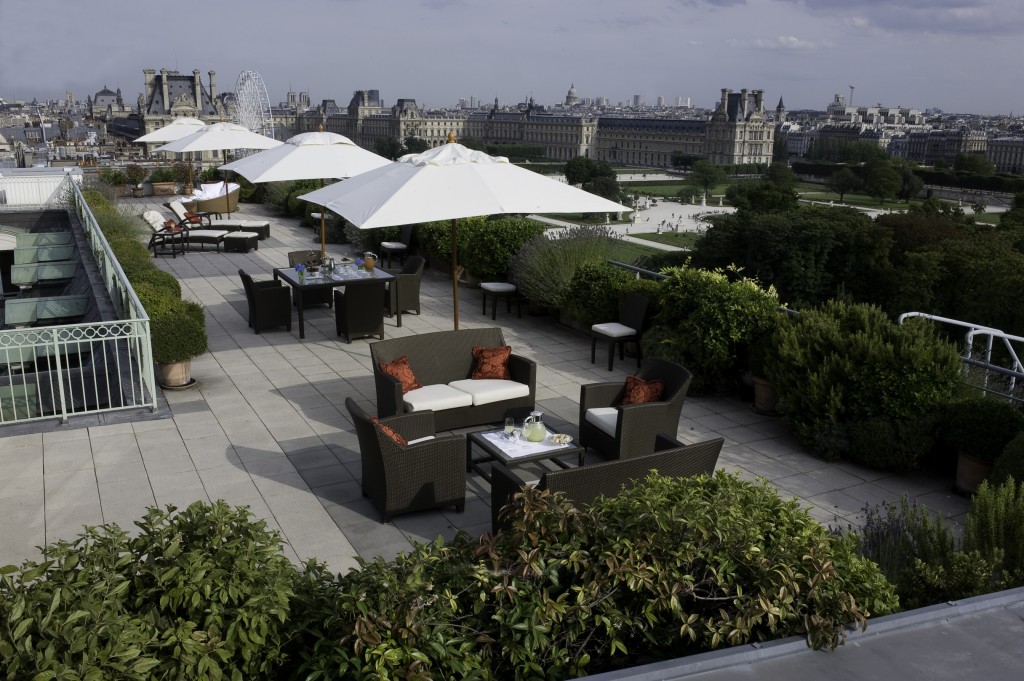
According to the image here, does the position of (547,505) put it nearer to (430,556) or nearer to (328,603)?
(430,556)

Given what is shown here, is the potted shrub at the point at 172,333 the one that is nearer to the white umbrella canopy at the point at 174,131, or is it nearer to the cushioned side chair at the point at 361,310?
the cushioned side chair at the point at 361,310

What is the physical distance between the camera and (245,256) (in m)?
15.6

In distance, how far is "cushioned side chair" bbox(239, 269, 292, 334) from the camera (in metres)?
10.2

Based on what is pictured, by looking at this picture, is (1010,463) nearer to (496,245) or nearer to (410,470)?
(410,470)

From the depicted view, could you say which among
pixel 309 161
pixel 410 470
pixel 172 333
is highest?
pixel 309 161

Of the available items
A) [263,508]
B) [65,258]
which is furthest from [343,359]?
[65,258]

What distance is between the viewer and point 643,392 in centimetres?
656

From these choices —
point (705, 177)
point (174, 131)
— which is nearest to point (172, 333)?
point (174, 131)

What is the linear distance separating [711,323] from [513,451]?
3249mm

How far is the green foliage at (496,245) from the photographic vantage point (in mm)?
12180

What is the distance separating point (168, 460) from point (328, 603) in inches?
164

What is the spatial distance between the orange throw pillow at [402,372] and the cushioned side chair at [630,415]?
1.44 meters

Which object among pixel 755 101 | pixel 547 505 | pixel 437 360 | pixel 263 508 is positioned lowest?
pixel 263 508

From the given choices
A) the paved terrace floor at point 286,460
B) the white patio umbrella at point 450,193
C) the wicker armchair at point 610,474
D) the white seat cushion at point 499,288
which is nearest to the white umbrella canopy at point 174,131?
the white seat cushion at point 499,288
